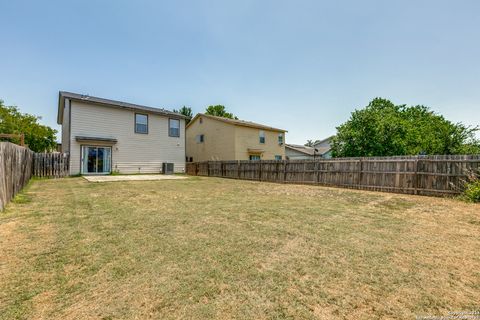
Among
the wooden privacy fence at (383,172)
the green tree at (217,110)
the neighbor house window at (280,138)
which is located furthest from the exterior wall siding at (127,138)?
the green tree at (217,110)

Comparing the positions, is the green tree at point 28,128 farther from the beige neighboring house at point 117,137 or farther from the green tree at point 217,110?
the green tree at point 217,110

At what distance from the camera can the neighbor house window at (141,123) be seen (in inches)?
682

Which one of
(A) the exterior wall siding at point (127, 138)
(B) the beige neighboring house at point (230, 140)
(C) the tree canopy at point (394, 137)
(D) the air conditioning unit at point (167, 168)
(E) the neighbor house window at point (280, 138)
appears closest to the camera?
(A) the exterior wall siding at point (127, 138)

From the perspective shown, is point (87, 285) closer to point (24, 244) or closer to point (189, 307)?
point (189, 307)

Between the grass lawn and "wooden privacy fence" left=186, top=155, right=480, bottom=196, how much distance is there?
3935 mm

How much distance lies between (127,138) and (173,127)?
12.8ft

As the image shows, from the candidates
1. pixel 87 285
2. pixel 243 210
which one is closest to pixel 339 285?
pixel 87 285

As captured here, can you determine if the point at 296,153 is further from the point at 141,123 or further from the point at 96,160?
the point at 96,160

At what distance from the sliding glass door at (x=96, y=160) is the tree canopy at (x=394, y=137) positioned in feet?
60.2

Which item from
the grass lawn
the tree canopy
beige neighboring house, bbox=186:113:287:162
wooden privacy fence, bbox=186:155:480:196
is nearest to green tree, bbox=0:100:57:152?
beige neighboring house, bbox=186:113:287:162

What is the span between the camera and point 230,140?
70.2ft

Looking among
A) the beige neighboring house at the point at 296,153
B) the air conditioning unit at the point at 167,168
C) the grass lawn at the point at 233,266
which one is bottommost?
the grass lawn at the point at 233,266

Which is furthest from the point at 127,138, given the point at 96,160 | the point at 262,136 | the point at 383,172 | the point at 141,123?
the point at 383,172

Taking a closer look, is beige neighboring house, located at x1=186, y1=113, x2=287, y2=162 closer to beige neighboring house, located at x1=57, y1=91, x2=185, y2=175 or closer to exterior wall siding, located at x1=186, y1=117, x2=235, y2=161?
exterior wall siding, located at x1=186, y1=117, x2=235, y2=161
